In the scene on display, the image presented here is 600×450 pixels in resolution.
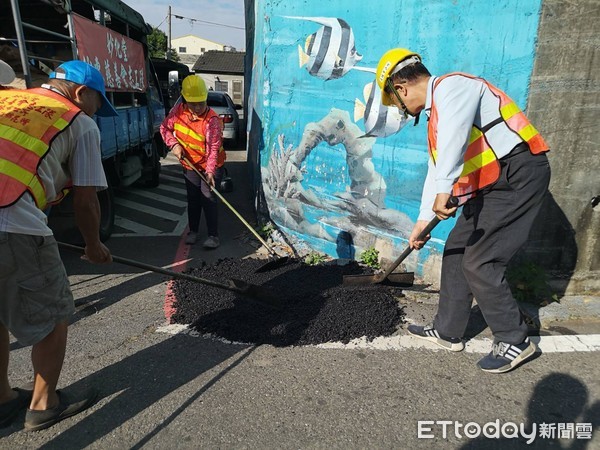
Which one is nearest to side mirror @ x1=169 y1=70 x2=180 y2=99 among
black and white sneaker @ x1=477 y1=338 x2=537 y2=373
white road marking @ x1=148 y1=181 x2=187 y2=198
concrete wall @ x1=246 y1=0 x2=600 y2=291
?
white road marking @ x1=148 y1=181 x2=187 y2=198

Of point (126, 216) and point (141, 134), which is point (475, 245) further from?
point (141, 134)

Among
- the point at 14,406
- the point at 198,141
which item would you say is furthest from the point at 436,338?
the point at 198,141

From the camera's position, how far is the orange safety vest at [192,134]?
4.84m

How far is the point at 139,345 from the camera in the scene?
118 inches

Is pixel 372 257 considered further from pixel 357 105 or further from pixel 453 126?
pixel 453 126

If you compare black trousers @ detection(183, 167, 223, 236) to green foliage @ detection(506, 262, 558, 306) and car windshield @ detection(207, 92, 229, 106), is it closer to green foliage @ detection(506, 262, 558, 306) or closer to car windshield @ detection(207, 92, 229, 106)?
green foliage @ detection(506, 262, 558, 306)

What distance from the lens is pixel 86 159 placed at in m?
2.10

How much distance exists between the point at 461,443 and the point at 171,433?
59.9 inches

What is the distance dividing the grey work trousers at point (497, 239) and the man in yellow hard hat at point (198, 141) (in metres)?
2.95

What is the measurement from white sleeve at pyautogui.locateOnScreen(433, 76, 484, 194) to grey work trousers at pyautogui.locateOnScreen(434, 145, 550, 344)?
1.36 ft

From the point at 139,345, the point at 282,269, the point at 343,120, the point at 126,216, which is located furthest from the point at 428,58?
the point at 126,216

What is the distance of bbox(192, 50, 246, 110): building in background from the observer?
118 ft

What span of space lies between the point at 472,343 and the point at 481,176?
131 centimetres

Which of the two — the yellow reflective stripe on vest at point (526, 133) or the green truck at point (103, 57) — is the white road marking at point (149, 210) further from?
the yellow reflective stripe on vest at point (526, 133)
